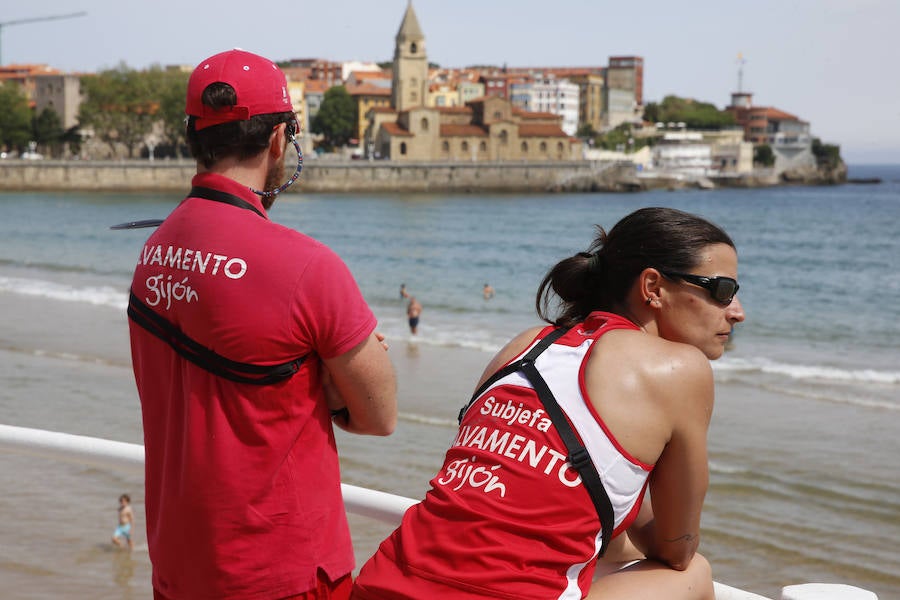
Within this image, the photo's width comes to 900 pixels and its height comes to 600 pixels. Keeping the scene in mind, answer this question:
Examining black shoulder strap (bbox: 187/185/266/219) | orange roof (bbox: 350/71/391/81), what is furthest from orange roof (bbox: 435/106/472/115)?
black shoulder strap (bbox: 187/185/266/219)

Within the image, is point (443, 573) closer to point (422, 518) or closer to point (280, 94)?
point (422, 518)

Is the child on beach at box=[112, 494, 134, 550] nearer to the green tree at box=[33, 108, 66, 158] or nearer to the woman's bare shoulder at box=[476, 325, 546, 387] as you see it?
the woman's bare shoulder at box=[476, 325, 546, 387]

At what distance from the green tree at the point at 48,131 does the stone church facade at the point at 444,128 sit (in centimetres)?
2893

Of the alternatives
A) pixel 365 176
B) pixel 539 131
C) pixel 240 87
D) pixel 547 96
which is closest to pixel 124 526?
pixel 240 87

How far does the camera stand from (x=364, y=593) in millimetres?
1671

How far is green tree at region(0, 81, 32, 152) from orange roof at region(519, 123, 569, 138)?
45092 millimetres

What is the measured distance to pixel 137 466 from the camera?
7.19ft

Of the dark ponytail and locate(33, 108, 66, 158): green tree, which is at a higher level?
locate(33, 108, 66, 158): green tree

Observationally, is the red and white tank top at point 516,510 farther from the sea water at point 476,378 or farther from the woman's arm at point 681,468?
the sea water at point 476,378

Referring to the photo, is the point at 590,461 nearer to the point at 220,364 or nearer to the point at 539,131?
the point at 220,364

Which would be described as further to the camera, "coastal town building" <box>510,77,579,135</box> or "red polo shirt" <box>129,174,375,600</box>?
"coastal town building" <box>510,77,579,135</box>

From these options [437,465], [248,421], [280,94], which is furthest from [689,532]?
[437,465]

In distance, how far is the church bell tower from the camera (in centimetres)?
10488

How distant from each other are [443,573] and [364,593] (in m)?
0.16
